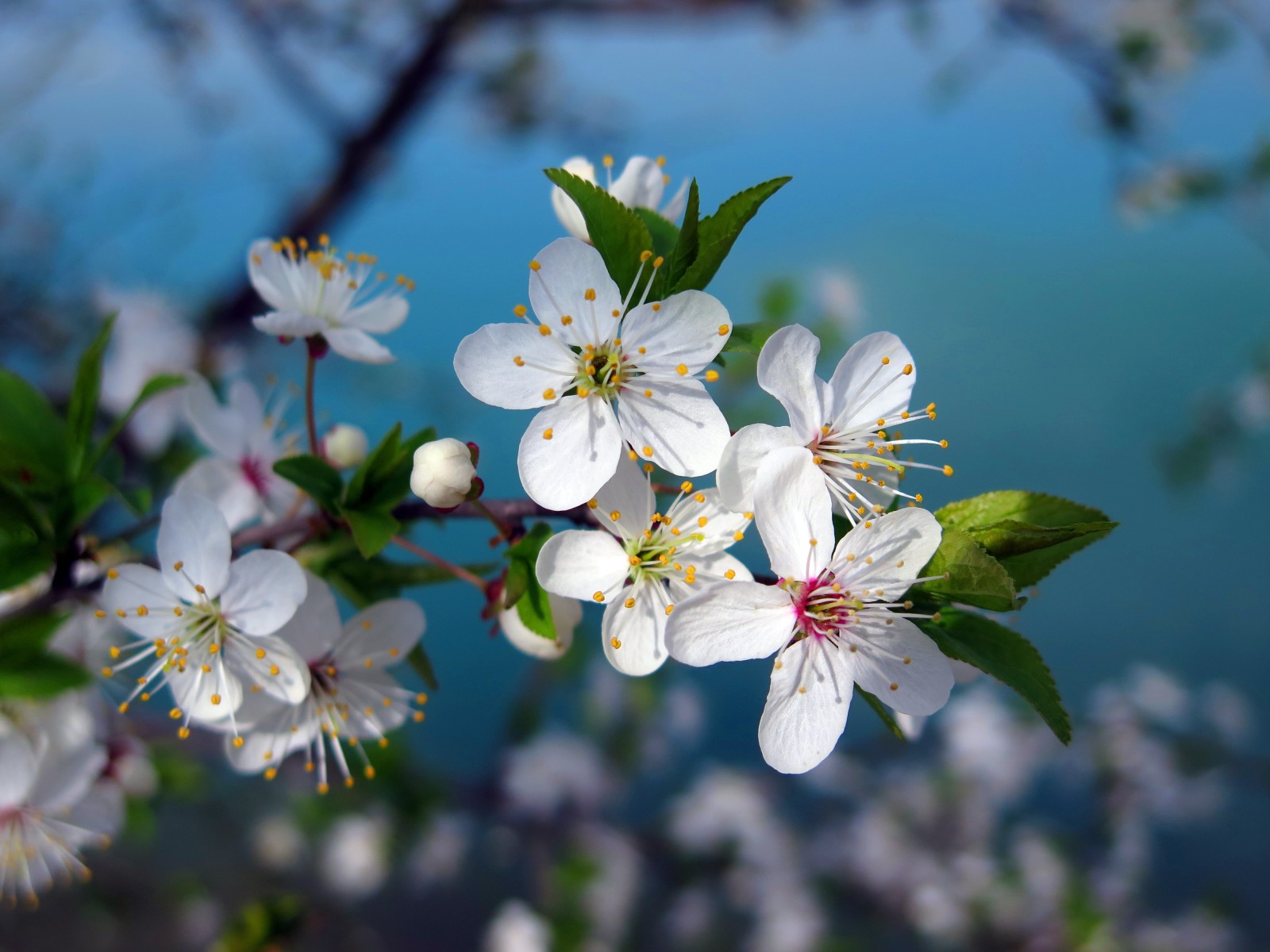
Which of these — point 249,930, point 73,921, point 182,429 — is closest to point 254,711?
point 249,930

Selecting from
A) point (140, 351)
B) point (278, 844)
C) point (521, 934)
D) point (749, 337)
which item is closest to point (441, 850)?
point (278, 844)

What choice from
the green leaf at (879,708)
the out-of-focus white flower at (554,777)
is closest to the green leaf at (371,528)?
the green leaf at (879,708)

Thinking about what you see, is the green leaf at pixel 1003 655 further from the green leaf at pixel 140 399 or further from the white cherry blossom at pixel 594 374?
the green leaf at pixel 140 399

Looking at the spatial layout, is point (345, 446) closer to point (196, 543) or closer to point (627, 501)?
point (196, 543)

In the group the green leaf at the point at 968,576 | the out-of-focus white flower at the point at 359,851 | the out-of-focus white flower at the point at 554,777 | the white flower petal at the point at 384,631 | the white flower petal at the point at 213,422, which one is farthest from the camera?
the out-of-focus white flower at the point at 554,777

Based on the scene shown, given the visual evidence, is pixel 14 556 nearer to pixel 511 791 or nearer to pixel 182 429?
pixel 182 429

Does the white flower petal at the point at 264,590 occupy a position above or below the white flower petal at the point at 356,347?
below
